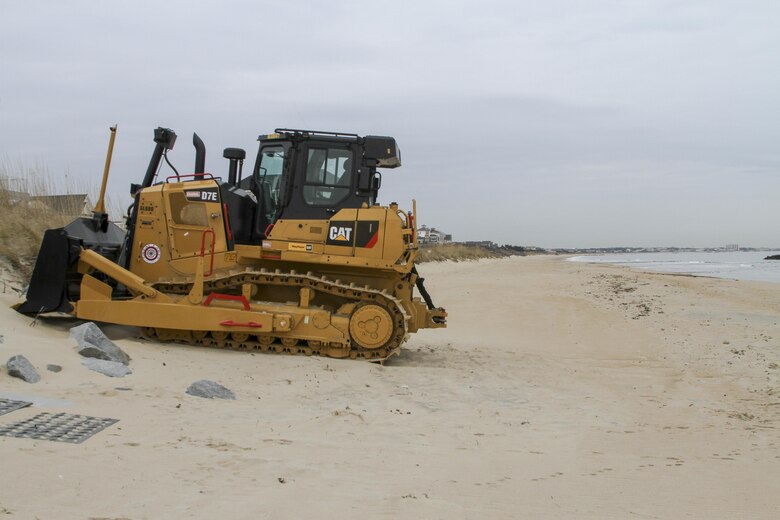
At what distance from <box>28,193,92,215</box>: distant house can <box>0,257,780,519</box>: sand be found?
5801 mm

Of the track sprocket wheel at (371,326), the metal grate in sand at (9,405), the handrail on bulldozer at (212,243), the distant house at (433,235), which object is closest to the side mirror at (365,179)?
the track sprocket wheel at (371,326)

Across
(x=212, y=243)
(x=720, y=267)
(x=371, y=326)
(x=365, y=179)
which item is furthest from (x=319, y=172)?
(x=720, y=267)

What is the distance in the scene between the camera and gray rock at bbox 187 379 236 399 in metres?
6.36

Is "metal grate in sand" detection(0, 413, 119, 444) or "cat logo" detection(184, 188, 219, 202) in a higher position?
"cat logo" detection(184, 188, 219, 202)

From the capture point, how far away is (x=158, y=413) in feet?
18.0

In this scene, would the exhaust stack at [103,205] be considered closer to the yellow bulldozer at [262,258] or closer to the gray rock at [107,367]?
the yellow bulldozer at [262,258]

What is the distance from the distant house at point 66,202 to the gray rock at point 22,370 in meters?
8.95

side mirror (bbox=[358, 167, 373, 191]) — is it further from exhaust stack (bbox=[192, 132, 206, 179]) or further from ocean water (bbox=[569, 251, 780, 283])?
A: ocean water (bbox=[569, 251, 780, 283])

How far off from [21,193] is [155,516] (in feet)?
39.7

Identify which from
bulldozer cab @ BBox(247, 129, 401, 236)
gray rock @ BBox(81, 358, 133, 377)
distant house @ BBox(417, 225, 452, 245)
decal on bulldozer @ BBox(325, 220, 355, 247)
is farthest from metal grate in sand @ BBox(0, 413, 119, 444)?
distant house @ BBox(417, 225, 452, 245)

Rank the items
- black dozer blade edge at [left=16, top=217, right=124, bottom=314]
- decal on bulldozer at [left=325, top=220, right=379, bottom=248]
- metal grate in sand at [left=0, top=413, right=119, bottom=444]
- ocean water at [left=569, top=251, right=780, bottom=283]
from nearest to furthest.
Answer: metal grate in sand at [left=0, top=413, right=119, bottom=444]
black dozer blade edge at [left=16, top=217, right=124, bottom=314]
decal on bulldozer at [left=325, top=220, right=379, bottom=248]
ocean water at [left=569, top=251, right=780, bottom=283]

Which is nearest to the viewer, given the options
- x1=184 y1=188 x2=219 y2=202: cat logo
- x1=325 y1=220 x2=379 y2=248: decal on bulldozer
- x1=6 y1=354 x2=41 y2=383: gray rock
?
x1=6 y1=354 x2=41 y2=383: gray rock

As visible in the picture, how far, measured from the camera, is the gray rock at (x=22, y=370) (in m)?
5.77

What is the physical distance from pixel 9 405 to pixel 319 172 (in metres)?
5.74
